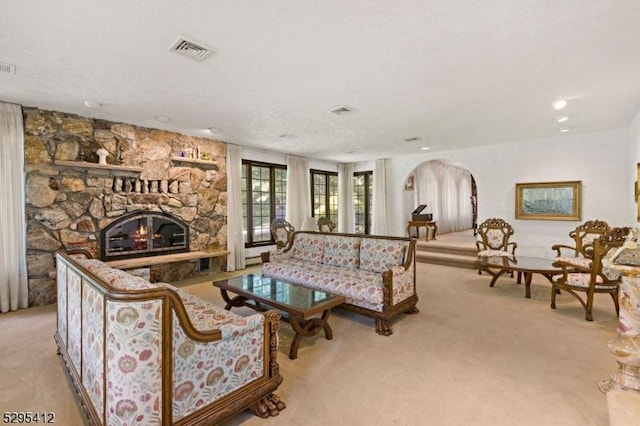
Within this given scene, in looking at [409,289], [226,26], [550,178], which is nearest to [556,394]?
[409,289]

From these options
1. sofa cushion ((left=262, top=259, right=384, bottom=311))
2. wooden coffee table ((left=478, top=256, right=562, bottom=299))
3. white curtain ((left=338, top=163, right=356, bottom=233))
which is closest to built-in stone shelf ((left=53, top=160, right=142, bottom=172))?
sofa cushion ((left=262, top=259, right=384, bottom=311))

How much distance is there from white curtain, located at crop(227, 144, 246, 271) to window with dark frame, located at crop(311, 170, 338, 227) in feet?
8.40

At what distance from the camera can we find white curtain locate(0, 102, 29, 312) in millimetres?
3693

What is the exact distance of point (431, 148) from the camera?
22.2ft

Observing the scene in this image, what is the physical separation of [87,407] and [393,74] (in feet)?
11.4

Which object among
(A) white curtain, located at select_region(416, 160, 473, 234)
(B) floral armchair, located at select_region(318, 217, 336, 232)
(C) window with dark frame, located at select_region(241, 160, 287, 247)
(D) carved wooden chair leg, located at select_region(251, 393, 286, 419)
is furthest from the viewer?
(A) white curtain, located at select_region(416, 160, 473, 234)

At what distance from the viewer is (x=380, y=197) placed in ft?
27.3

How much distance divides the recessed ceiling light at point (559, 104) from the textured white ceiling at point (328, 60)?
16 cm

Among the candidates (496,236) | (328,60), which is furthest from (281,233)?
(496,236)

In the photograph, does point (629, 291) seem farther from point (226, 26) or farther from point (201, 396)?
point (226, 26)

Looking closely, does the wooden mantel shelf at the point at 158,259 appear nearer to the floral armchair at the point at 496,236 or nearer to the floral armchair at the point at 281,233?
the floral armchair at the point at 281,233

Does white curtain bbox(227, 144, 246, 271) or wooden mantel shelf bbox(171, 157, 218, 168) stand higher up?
wooden mantel shelf bbox(171, 157, 218, 168)

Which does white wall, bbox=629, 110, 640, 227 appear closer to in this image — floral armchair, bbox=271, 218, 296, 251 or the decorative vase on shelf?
floral armchair, bbox=271, 218, 296, 251

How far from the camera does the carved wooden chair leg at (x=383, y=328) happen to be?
310cm
